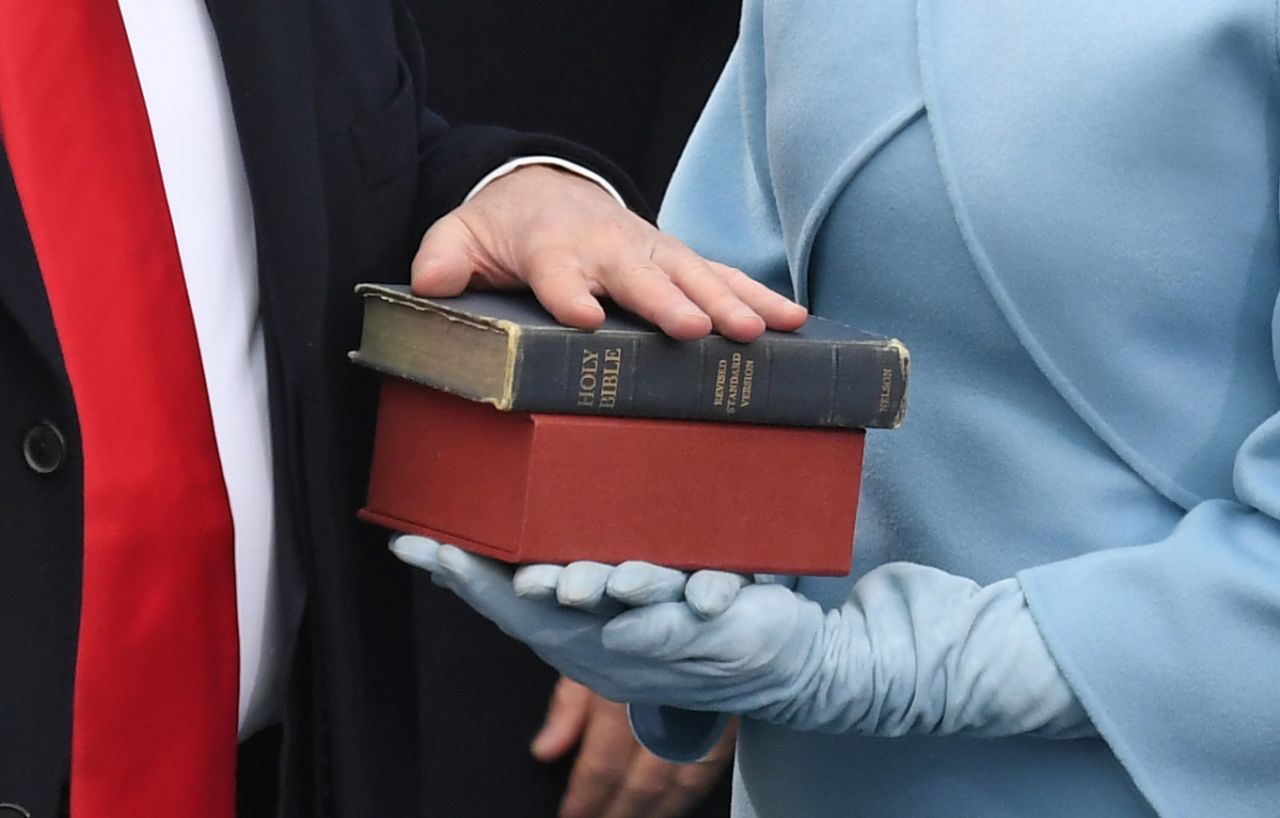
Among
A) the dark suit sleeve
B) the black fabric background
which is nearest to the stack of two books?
the dark suit sleeve

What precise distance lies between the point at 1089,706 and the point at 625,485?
0.30m

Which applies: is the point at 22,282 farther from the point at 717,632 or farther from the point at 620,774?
the point at 620,774

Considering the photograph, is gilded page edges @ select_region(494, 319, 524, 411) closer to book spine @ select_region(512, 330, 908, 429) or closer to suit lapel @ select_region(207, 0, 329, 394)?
book spine @ select_region(512, 330, 908, 429)

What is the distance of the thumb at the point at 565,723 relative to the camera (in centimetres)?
152

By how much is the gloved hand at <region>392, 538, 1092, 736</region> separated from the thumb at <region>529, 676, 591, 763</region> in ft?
1.73

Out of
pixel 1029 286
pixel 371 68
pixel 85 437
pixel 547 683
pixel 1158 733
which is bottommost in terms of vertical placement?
pixel 547 683

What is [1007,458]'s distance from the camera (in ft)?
3.38

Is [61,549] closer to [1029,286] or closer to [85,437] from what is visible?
[85,437]

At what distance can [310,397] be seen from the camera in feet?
3.54

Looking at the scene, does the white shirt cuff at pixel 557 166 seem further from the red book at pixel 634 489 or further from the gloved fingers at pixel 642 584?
the gloved fingers at pixel 642 584

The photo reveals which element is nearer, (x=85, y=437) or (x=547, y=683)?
(x=85, y=437)

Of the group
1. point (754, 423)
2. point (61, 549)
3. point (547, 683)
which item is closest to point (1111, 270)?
point (754, 423)

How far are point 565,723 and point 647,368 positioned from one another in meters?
0.70

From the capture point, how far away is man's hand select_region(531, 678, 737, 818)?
1.46 m
